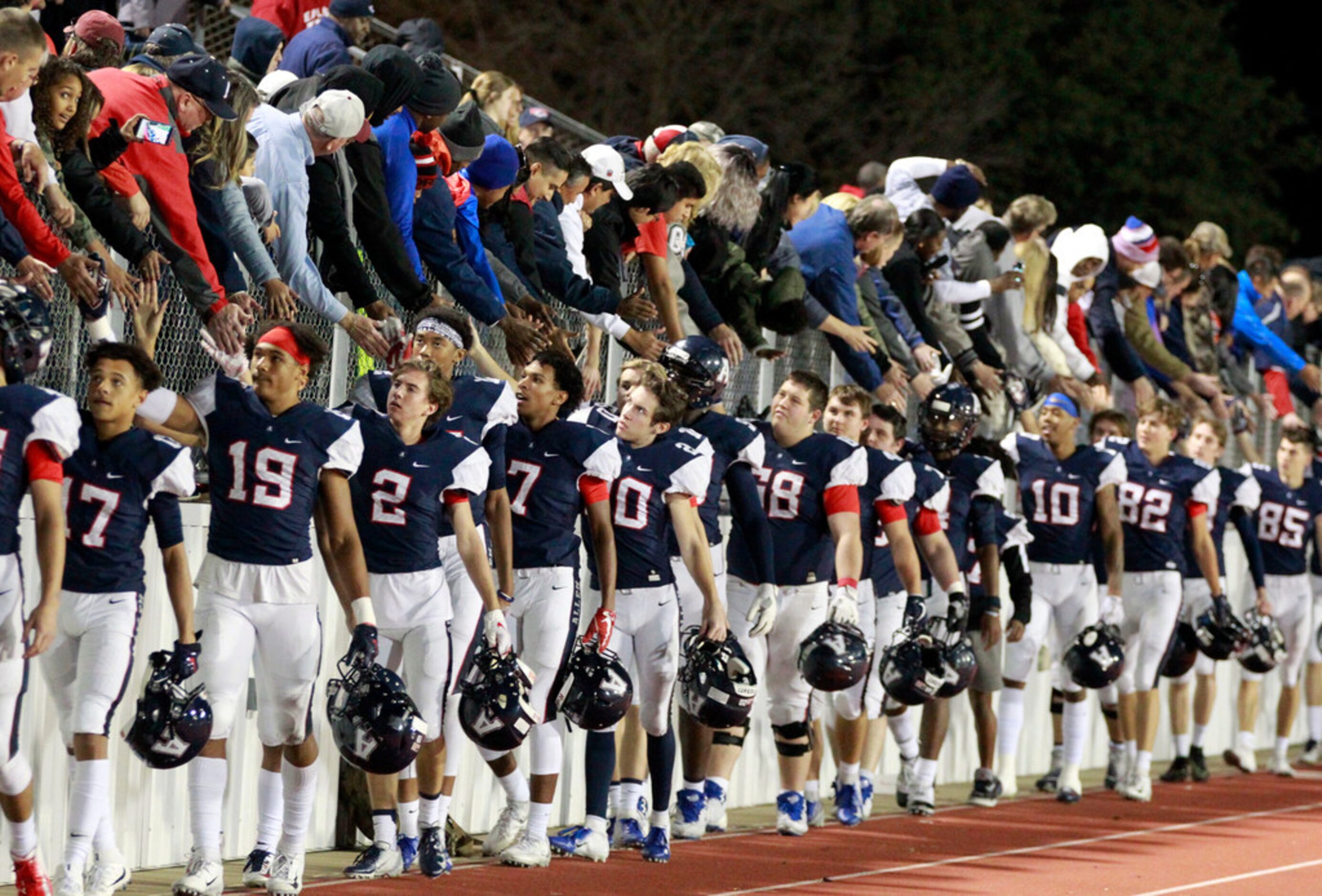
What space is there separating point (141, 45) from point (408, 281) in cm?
182

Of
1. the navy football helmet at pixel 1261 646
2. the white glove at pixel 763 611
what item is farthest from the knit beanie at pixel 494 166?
the navy football helmet at pixel 1261 646

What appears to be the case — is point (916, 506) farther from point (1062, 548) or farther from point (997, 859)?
point (997, 859)

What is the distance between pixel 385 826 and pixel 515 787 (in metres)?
0.96

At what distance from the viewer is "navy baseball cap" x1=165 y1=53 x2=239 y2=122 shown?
7887 mm

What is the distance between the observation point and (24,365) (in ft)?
23.2

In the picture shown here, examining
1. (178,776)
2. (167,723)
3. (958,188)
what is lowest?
(178,776)

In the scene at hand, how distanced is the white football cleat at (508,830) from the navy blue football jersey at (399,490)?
143cm

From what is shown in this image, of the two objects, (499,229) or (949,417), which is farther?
(949,417)

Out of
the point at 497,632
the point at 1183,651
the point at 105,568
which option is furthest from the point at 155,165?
the point at 1183,651

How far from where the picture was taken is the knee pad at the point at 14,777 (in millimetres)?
6879

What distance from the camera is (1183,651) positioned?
44.7ft

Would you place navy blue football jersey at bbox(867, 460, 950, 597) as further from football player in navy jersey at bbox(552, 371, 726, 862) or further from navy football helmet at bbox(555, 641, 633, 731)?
navy football helmet at bbox(555, 641, 633, 731)

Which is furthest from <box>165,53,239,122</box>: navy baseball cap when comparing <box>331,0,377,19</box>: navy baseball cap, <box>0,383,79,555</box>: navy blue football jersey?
<box>331,0,377,19</box>: navy baseball cap

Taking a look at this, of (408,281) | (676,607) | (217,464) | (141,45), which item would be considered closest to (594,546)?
(676,607)
